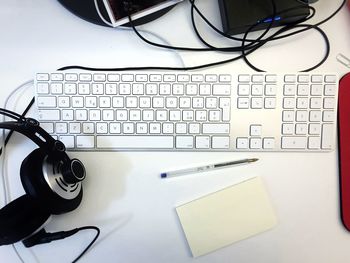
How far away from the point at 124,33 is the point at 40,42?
0.16 meters

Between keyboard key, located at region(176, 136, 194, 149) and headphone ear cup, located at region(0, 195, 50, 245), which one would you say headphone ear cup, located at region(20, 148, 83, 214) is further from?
keyboard key, located at region(176, 136, 194, 149)

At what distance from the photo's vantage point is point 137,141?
669 millimetres

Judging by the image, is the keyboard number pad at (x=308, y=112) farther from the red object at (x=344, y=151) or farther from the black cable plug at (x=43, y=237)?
the black cable plug at (x=43, y=237)

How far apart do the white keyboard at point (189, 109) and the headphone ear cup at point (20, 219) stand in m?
0.12

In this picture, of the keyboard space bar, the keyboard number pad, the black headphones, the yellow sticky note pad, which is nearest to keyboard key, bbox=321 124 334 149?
the keyboard number pad

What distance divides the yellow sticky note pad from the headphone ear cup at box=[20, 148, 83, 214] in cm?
21

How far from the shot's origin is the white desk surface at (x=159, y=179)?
682 millimetres

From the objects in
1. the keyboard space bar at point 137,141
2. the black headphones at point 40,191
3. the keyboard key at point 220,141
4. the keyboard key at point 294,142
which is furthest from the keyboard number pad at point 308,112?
the black headphones at point 40,191

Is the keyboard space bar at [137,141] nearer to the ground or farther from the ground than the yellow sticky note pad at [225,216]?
farther from the ground

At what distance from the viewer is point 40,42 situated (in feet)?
2.24

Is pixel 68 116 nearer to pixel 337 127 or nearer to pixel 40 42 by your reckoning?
pixel 40 42

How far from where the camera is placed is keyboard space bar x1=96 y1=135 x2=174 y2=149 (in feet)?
2.19

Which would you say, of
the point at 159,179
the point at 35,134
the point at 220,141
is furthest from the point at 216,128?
the point at 35,134

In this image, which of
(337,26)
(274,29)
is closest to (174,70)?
(274,29)
